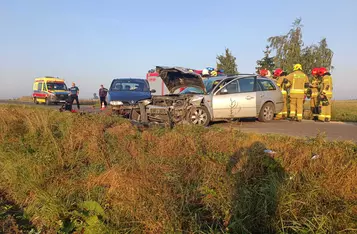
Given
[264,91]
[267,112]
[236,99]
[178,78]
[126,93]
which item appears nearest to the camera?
[236,99]

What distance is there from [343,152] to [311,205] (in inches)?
61.5

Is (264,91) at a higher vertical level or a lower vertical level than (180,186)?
higher

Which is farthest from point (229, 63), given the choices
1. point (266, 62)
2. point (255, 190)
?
point (255, 190)

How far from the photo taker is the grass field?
2.72m

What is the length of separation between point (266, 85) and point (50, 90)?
18.7m

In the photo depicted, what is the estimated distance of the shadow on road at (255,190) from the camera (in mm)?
2678

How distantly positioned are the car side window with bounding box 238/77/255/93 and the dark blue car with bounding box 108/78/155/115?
9.88 ft

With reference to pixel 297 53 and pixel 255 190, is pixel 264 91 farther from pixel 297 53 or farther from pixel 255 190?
pixel 297 53

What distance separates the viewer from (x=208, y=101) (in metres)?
8.47

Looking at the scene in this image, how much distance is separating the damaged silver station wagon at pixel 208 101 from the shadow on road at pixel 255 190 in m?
3.87

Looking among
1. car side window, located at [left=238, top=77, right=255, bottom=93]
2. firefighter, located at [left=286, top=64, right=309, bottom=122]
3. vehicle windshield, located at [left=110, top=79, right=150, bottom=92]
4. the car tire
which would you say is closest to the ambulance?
vehicle windshield, located at [left=110, top=79, right=150, bottom=92]

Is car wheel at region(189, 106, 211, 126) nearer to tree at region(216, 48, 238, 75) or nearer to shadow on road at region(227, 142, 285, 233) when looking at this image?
shadow on road at region(227, 142, 285, 233)

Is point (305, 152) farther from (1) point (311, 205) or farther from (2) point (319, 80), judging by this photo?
(2) point (319, 80)

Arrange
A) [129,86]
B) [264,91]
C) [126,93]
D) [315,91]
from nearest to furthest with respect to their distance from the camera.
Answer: [264,91] → [315,91] → [126,93] → [129,86]
